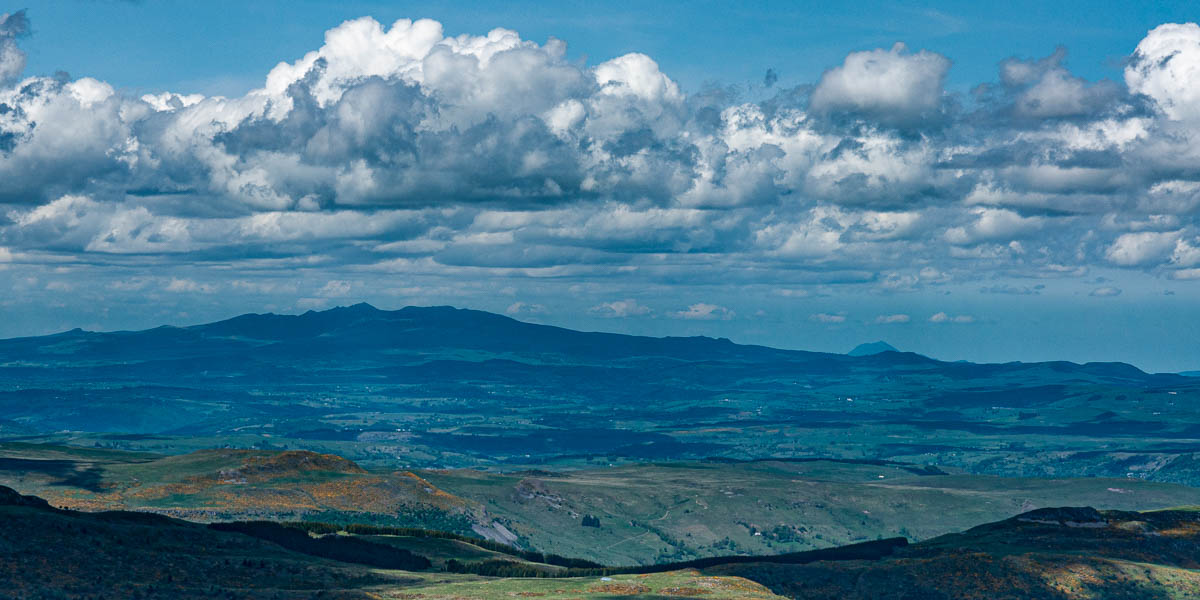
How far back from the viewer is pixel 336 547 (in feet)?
479

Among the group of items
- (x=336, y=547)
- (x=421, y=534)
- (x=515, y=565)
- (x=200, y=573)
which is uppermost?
(x=200, y=573)

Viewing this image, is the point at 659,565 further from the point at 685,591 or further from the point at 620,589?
the point at 620,589

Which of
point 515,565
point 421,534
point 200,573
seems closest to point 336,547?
point 515,565

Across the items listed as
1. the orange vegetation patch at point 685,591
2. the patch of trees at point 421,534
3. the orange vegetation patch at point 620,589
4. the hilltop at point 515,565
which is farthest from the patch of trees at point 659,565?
the orange vegetation patch at point 685,591

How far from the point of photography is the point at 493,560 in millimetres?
154750

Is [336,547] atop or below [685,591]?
below

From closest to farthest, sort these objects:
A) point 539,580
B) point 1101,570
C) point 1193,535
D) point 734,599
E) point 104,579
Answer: point 104,579 < point 734,599 < point 539,580 < point 1101,570 < point 1193,535

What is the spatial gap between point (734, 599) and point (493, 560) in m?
45.7

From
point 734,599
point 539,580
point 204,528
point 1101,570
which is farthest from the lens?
point 1101,570

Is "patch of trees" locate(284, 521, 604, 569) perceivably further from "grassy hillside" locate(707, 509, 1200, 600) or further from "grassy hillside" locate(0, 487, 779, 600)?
"grassy hillside" locate(707, 509, 1200, 600)

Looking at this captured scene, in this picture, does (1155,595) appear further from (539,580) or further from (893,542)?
(539,580)

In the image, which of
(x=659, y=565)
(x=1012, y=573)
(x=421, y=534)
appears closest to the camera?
(x=1012, y=573)

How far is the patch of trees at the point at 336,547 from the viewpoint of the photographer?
141500mm

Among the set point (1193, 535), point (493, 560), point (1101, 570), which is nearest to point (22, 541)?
point (493, 560)
